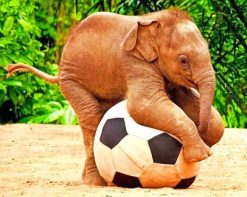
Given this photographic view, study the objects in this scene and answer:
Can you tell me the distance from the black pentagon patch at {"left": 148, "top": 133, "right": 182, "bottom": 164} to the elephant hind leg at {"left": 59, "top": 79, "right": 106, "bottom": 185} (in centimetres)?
59

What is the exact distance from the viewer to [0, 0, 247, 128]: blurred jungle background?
10.4 metres

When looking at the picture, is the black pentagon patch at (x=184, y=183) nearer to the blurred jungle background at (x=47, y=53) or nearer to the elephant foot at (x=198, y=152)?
the elephant foot at (x=198, y=152)

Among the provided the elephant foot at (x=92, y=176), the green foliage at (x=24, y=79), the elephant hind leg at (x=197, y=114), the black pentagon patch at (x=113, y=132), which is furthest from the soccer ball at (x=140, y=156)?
the green foliage at (x=24, y=79)

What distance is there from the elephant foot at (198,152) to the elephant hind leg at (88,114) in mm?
710

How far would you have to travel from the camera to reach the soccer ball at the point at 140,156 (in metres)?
5.87

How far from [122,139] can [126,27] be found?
0.73m

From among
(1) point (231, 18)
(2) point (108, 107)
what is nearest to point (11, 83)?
(1) point (231, 18)

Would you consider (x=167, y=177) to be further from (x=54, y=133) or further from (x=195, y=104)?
(x=54, y=133)

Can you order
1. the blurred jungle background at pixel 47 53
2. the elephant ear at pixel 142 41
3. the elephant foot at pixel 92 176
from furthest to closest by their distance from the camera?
the blurred jungle background at pixel 47 53, the elephant foot at pixel 92 176, the elephant ear at pixel 142 41

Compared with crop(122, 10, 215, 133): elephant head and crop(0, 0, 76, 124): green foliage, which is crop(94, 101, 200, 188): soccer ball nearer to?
crop(122, 10, 215, 133): elephant head

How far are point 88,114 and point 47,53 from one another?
24.6ft

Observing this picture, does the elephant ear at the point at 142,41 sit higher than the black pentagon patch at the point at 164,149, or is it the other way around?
the elephant ear at the point at 142,41

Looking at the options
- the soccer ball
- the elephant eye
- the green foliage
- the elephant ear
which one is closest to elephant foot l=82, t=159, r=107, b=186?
the soccer ball

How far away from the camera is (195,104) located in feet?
19.9
